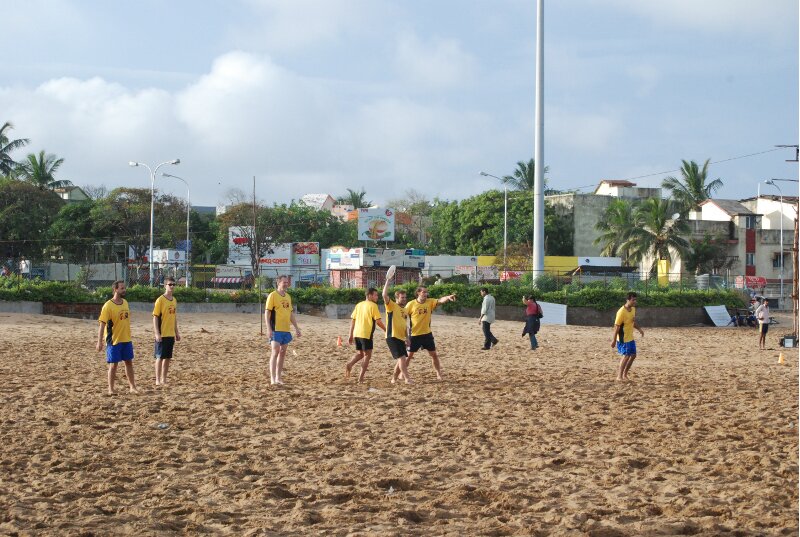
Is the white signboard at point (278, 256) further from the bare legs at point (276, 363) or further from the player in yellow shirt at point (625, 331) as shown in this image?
the bare legs at point (276, 363)

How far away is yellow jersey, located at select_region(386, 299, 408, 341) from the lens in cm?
1408

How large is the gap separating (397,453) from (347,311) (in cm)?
2714

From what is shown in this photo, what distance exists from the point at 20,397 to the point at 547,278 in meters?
28.9

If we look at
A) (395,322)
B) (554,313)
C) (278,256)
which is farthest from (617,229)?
(395,322)

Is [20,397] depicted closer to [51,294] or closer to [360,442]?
[360,442]

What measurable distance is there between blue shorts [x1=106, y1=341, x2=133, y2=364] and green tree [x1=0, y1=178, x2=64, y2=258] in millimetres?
44435

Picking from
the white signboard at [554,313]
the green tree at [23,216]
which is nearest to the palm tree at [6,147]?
the green tree at [23,216]

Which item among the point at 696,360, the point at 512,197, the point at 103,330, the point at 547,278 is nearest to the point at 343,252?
the point at 547,278

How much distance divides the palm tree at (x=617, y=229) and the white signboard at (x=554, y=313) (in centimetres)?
2419

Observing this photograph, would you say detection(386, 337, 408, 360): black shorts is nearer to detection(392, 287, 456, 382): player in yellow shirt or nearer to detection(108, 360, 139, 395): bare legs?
detection(392, 287, 456, 382): player in yellow shirt

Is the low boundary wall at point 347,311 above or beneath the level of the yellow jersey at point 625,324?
beneath

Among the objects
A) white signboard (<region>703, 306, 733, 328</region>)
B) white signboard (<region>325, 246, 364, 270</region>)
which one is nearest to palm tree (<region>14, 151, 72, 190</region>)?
white signboard (<region>325, 246, 364, 270</region>)

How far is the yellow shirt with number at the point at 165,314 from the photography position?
13.4m

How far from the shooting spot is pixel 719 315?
131ft
